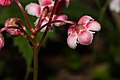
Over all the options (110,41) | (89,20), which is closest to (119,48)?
(110,41)

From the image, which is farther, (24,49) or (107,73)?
(107,73)

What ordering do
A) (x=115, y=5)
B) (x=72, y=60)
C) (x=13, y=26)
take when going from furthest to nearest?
1. (x=72, y=60)
2. (x=115, y=5)
3. (x=13, y=26)

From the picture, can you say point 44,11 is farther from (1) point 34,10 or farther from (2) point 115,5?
(2) point 115,5

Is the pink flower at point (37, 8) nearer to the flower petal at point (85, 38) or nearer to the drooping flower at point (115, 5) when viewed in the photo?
the flower petal at point (85, 38)

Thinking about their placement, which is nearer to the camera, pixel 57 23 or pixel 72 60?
pixel 57 23

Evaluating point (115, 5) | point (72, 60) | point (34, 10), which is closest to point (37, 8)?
point (34, 10)

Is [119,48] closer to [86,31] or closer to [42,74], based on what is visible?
[42,74]

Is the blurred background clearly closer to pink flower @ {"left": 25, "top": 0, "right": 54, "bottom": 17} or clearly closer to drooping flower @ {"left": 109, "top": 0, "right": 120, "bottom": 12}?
drooping flower @ {"left": 109, "top": 0, "right": 120, "bottom": 12}
